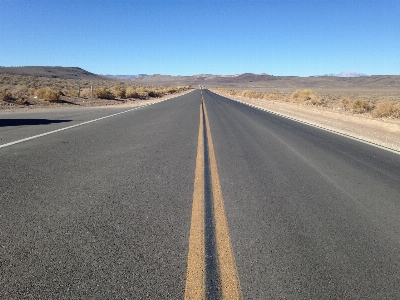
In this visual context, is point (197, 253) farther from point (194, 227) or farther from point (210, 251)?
point (194, 227)

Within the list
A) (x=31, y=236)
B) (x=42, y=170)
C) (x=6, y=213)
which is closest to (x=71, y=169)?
(x=42, y=170)

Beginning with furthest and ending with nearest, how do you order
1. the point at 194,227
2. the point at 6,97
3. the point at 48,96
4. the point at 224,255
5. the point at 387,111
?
the point at 48,96, the point at 6,97, the point at 387,111, the point at 194,227, the point at 224,255

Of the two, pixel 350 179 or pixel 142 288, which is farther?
pixel 350 179

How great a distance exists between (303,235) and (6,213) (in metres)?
3.66

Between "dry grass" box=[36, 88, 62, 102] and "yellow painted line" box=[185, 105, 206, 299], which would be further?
"dry grass" box=[36, 88, 62, 102]

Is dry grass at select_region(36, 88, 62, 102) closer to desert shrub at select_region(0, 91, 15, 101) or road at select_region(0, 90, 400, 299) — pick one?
desert shrub at select_region(0, 91, 15, 101)

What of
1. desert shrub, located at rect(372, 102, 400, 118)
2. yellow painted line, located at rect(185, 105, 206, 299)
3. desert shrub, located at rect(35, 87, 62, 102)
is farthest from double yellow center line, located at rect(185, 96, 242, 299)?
desert shrub, located at rect(35, 87, 62, 102)

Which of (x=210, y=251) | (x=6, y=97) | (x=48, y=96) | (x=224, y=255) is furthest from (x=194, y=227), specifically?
(x=48, y=96)

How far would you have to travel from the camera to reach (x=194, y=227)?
4.12 meters

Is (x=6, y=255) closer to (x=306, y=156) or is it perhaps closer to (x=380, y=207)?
(x=380, y=207)

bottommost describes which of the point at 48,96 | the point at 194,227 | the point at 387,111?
the point at 48,96

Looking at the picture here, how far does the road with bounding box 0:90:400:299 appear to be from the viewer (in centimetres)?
298

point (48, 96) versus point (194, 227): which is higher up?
point (194, 227)

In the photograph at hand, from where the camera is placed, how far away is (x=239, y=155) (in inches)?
347
